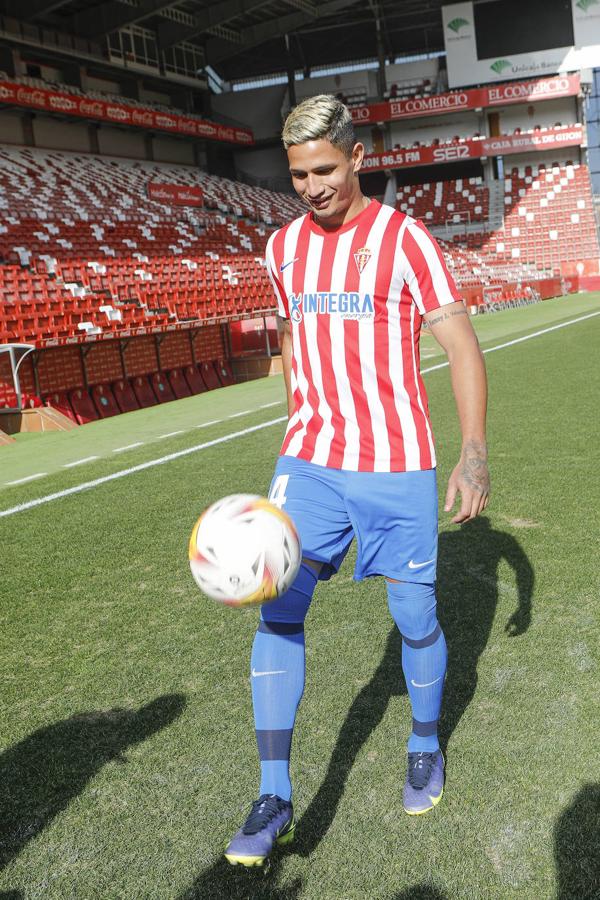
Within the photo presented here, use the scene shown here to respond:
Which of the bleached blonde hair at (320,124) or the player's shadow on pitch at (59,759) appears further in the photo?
the player's shadow on pitch at (59,759)

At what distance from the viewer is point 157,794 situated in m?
2.67

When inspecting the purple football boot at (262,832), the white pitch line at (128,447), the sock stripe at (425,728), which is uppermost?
the white pitch line at (128,447)

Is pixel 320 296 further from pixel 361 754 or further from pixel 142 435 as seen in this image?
pixel 142 435

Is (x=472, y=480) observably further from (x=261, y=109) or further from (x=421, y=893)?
(x=261, y=109)

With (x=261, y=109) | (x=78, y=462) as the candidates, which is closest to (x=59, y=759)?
(x=78, y=462)

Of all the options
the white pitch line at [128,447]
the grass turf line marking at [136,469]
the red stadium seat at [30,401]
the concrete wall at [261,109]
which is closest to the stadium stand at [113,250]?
the red stadium seat at [30,401]

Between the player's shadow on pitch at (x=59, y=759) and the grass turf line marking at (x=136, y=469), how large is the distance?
389cm

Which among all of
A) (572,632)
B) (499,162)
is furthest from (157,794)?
(499,162)

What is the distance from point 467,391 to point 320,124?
0.86 meters

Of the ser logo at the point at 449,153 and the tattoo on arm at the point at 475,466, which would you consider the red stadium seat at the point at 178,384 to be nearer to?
the tattoo on arm at the point at 475,466

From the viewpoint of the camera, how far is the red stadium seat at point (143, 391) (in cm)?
1543

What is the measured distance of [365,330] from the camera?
8.29ft

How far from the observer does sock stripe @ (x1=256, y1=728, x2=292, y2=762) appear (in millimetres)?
2422

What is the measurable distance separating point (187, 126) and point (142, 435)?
30.1 metres
